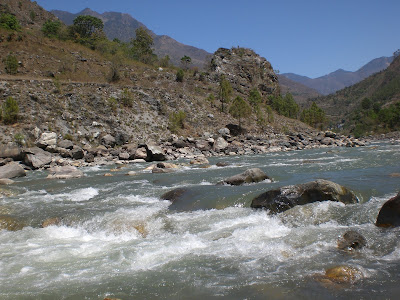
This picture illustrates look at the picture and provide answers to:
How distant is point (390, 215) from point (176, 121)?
4288 cm

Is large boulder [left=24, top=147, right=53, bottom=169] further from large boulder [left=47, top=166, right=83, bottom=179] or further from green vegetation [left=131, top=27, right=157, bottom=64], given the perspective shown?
green vegetation [left=131, top=27, right=157, bottom=64]

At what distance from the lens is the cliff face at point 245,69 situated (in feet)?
318

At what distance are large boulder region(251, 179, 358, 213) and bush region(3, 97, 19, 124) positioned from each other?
35.4 m

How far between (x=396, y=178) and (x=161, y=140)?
33.7m

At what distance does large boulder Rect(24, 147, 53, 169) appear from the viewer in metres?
27.0

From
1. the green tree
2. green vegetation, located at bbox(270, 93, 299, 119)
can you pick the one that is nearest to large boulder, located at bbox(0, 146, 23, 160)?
the green tree

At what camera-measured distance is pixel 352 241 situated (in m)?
7.04

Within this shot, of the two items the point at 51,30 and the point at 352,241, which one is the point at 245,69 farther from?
the point at 352,241

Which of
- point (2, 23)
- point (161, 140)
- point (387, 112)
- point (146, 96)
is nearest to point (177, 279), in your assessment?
point (161, 140)

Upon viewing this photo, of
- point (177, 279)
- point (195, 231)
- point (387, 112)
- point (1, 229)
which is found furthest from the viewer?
point (387, 112)

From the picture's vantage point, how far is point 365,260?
632cm

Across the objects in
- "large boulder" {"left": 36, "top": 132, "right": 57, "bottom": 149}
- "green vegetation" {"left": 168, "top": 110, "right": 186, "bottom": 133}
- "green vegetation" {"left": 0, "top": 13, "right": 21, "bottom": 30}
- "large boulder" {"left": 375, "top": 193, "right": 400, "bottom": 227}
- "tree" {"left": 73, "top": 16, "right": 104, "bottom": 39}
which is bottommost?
"large boulder" {"left": 375, "top": 193, "right": 400, "bottom": 227}

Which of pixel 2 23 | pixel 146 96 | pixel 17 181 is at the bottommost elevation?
pixel 17 181

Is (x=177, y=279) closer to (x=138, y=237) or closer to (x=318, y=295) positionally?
(x=318, y=295)
